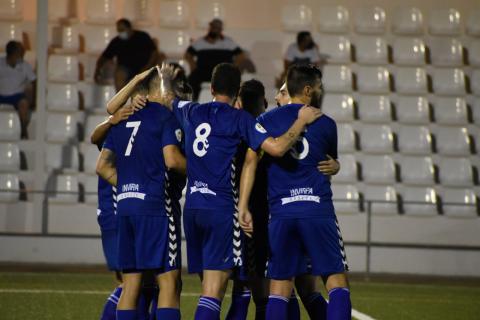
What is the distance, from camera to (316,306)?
7863 millimetres

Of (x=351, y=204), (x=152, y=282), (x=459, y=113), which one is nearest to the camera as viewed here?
(x=152, y=282)

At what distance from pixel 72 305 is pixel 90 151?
621 cm

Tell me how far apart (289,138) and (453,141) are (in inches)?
419

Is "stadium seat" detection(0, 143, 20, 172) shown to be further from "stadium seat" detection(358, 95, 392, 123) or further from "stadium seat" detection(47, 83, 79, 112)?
"stadium seat" detection(358, 95, 392, 123)

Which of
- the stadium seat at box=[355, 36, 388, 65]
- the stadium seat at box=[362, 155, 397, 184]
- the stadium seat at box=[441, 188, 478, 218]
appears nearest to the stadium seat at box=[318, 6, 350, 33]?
the stadium seat at box=[355, 36, 388, 65]

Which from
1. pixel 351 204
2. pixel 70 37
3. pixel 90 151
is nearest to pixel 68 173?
pixel 90 151

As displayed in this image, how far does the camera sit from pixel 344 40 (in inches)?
711

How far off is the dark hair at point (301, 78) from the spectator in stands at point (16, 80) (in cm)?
990

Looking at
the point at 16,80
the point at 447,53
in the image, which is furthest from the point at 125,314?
the point at 447,53

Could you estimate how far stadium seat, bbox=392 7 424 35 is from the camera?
18312 millimetres

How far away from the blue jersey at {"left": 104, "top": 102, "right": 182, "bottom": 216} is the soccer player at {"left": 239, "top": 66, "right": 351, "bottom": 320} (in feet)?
1.94

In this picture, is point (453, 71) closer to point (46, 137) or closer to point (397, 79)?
point (397, 79)

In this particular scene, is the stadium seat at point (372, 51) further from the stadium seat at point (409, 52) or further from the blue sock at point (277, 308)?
the blue sock at point (277, 308)

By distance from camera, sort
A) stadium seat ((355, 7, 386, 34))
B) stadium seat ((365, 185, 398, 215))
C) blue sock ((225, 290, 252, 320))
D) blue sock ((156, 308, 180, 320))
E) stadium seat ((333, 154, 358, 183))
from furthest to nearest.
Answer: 1. stadium seat ((355, 7, 386, 34))
2. stadium seat ((333, 154, 358, 183))
3. stadium seat ((365, 185, 398, 215))
4. blue sock ((225, 290, 252, 320))
5. blue sock ((156, 308, 180, 320))
